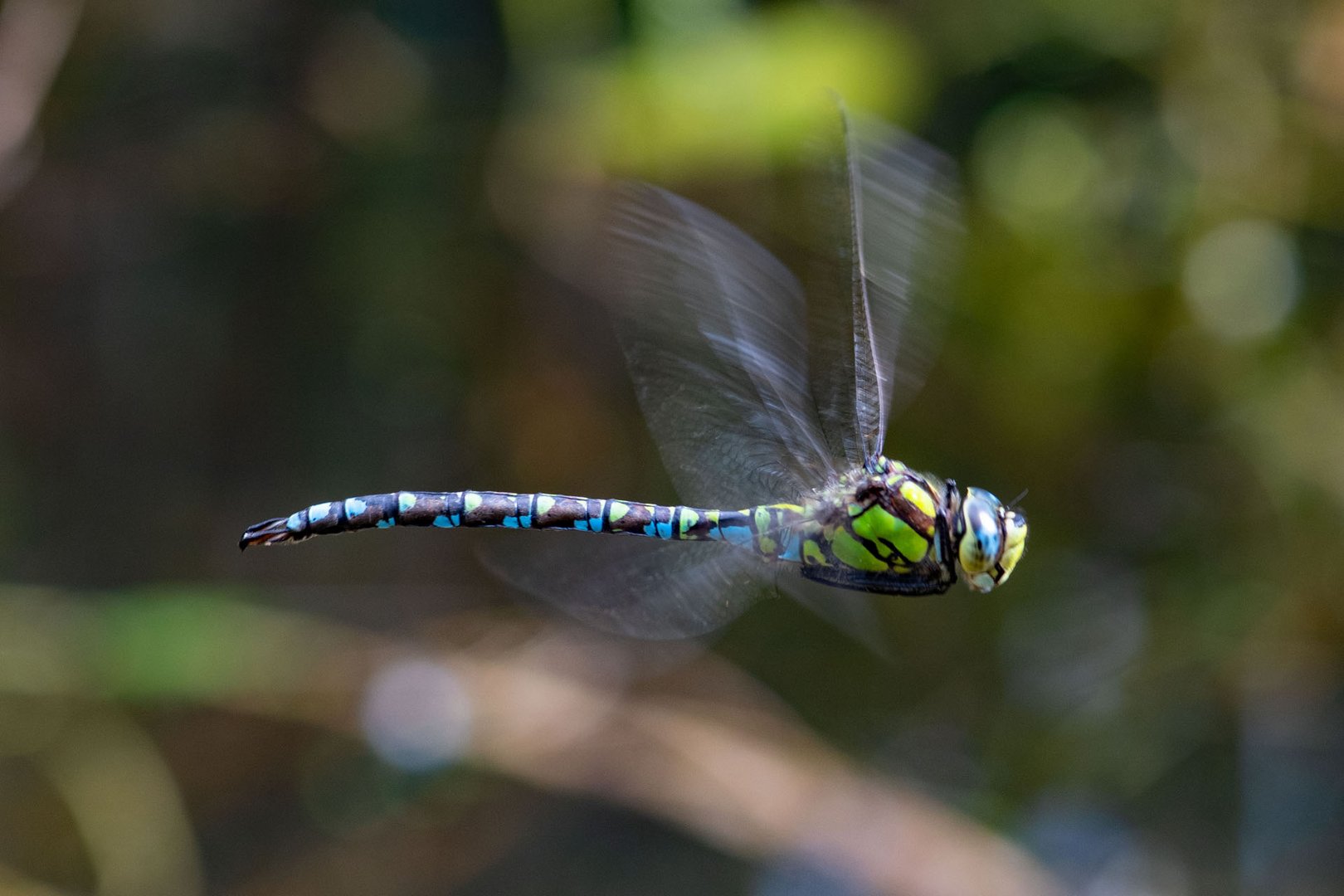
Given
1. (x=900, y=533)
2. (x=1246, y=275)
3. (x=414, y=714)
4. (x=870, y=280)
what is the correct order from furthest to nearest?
(x=414, y=714)
(x=1246, y=275)
(x=900, y=533)
(x=870, y=280)

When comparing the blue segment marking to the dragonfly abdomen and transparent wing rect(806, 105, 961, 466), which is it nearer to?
the dragonfly abdomen

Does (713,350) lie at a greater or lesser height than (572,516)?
greater

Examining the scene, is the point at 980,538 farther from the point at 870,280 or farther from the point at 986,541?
the point at 870,280

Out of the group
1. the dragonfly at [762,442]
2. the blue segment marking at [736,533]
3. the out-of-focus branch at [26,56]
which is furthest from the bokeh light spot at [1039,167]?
the out-of-focus branch at [26,56]

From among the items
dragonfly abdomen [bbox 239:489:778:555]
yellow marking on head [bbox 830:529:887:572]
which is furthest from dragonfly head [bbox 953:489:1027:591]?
dragonfly abdomen [bbox 239:489:778:555]

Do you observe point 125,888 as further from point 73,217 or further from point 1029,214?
point 1029,214

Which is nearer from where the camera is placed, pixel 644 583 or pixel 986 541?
pixel 986 541

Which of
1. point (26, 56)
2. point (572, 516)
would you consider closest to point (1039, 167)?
point (572, 516)
